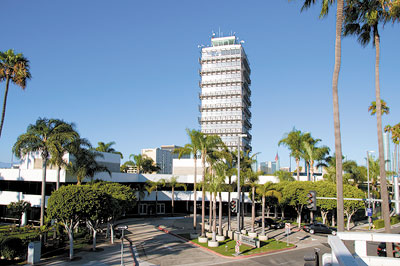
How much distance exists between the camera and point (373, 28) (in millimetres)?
21859

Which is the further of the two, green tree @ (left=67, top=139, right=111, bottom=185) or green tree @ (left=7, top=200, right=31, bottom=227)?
green tree @ (left=7, top=200, right=31, bottom=227)

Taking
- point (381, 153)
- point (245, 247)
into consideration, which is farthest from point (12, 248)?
point (381, 153)

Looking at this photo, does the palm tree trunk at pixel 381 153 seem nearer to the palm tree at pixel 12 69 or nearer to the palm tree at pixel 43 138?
the palm tree at pixel 43 138

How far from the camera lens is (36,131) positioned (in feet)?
105

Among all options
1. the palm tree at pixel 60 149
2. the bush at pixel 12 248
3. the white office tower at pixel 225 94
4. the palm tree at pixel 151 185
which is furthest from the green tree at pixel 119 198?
the white office tower at pixel 225 94

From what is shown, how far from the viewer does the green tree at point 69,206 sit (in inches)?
1000

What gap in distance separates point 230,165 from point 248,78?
277 ft

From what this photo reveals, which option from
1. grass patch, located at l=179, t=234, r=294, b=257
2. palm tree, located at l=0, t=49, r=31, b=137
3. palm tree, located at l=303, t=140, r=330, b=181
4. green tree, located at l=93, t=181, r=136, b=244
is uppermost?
palm tree, located at l=0, t=49, r=31, b=137

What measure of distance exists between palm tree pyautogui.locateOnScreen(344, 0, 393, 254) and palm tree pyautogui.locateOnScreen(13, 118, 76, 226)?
27.4 metres

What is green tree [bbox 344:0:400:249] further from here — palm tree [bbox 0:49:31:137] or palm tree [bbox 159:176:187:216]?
palm tree [bbox 159:176:187:216]

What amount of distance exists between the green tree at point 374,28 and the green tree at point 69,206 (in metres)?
21.6

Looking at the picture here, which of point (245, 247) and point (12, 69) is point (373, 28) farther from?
point (12, 69)

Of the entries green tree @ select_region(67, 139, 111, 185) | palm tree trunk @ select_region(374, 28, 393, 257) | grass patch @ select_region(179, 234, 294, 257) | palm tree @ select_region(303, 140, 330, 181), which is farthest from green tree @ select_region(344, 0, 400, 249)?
palm tree @ select_region(303, 140, 330, 181)

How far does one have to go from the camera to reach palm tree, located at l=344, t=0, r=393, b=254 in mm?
19984
